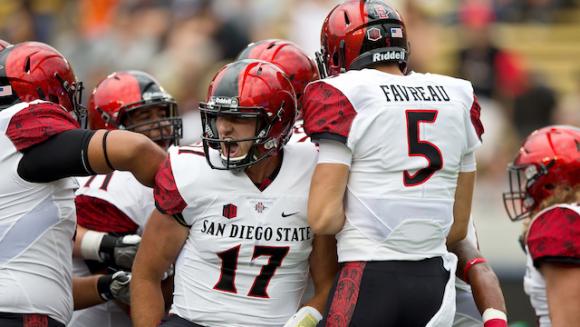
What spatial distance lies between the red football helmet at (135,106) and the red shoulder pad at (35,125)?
983mm

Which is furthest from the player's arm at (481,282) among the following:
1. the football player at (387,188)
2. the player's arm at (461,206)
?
the football player at (387,188)

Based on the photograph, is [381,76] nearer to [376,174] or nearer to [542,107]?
[376,174]

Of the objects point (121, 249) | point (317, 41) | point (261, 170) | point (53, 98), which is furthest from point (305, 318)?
point (317, 41)

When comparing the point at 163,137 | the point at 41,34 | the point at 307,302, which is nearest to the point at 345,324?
the point at 307,302

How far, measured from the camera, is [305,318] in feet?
13.0

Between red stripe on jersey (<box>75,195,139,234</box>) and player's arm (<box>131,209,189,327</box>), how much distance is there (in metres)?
0.54

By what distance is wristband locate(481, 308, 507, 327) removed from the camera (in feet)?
13.3

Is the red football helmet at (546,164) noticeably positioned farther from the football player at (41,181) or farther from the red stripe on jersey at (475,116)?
the football player at (41,181)

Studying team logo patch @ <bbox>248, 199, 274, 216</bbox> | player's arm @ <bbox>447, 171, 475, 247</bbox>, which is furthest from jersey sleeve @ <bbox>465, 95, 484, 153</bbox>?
team logo patch @ <bbox>248, 199, 274, 216</bbox>

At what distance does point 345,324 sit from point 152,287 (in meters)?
0.82

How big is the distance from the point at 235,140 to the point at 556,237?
136cm

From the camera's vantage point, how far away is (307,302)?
13.5 feet

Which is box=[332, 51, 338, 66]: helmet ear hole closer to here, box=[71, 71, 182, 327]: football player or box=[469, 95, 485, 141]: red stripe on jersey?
box=[469, 95, 485, 141]: red stripe on jersey

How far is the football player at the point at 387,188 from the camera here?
376 centimetres
